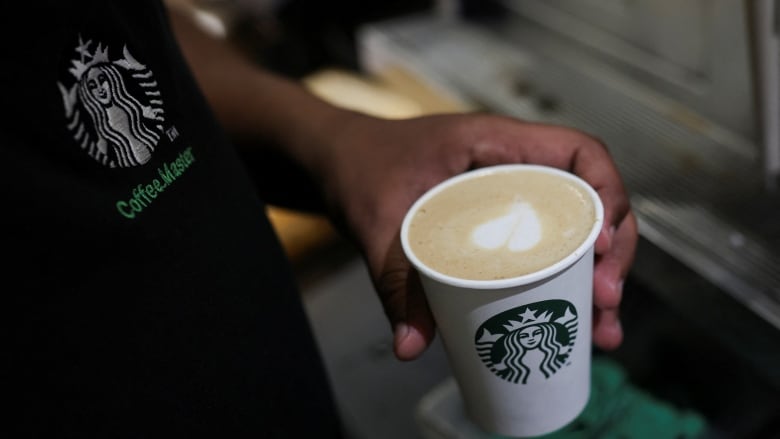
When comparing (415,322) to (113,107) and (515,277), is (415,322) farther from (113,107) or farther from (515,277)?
(113,107)

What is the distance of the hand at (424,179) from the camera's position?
604 millimetres

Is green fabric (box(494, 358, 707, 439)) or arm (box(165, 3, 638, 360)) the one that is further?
green fabric (box(494, 358, 707, 439))

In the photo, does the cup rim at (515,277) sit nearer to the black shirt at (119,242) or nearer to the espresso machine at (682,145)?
the black shirt at (119,242)

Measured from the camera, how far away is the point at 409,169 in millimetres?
670

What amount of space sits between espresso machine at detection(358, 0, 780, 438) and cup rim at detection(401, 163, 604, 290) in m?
0.32

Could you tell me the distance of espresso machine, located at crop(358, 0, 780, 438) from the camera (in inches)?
33.0

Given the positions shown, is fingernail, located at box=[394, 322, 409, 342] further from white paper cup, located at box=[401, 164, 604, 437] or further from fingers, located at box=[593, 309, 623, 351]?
fingers, located at box=[593, 309, 623, 351]

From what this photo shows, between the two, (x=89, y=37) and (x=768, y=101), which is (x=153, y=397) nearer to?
(x=89, y=37)

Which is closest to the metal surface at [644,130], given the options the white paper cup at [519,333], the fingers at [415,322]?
the white paper cup at [519,333]

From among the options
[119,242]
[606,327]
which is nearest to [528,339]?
[606,327]

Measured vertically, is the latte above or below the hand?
above

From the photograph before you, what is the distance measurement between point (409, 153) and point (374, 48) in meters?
0.96

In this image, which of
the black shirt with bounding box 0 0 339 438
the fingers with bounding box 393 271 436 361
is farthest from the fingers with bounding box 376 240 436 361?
the black shirt with bounding box 0 0 339 438

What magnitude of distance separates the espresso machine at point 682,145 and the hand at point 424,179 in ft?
0.81
